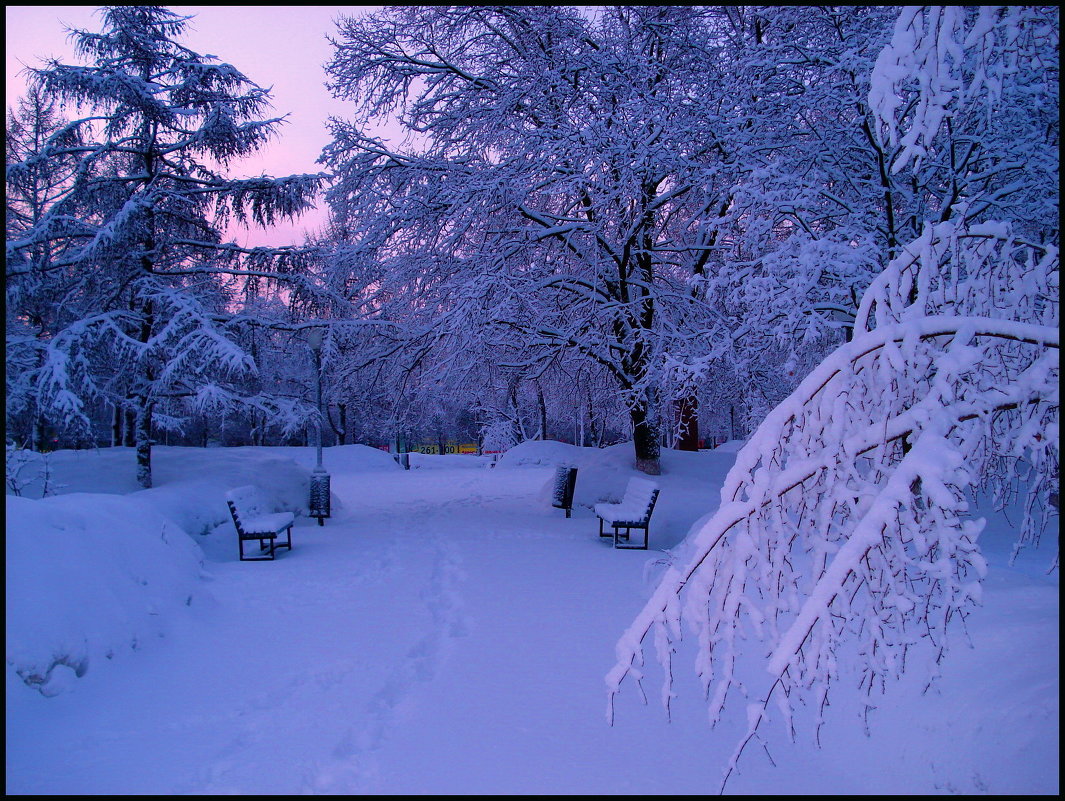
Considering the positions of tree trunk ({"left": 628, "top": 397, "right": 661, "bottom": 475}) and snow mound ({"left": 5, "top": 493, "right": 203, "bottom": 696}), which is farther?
tree trunk ({"left": 628, "top": 397, "right": 661, "bottom": 475})

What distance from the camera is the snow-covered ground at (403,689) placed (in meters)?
3.10

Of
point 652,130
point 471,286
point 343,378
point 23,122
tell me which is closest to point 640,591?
point 471,286

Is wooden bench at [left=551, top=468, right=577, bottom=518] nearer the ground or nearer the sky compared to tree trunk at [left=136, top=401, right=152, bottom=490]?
nearer the ground

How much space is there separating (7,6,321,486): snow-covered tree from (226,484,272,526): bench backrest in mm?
2513

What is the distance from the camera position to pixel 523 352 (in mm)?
12391

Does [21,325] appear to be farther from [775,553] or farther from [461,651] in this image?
[775,553]

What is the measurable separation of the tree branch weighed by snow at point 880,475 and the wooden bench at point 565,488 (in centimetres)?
962

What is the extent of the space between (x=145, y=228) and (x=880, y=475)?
13.4 metres

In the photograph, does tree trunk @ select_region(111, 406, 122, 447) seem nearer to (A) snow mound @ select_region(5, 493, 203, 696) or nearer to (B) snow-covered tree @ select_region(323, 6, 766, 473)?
(B) snow-covered tree @ select_region(323, 6, 766, 473)

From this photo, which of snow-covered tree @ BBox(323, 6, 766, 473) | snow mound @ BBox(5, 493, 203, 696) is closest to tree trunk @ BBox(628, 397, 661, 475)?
snow-covered tree @ BBox(323, 6, 766, 473)

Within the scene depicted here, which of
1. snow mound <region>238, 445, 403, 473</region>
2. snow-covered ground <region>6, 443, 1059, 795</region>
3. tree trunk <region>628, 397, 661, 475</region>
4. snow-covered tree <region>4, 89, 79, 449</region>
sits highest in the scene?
snow-covered tree <region>4, 89, 79, 449</region>

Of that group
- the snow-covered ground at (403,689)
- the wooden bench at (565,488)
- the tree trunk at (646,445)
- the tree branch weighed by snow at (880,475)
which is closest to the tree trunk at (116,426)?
the wooden bench at (565,488)

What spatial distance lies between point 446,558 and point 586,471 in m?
5.57

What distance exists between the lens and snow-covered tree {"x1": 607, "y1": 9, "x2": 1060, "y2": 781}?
1.97 metres
